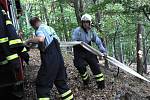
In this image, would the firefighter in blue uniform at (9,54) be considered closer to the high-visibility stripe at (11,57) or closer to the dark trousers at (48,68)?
the high-visibility stripe at (11,57)

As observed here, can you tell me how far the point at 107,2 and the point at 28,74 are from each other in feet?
18.5

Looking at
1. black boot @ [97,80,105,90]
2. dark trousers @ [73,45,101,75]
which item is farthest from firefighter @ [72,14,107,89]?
black boot @ [97,80,105,90]

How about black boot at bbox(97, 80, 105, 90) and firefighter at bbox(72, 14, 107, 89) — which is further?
black boot at bbox(97, 80, 105, 90)

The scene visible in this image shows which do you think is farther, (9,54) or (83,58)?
(83,58)

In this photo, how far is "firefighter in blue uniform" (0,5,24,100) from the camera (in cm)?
583

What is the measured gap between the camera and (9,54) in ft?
19.2

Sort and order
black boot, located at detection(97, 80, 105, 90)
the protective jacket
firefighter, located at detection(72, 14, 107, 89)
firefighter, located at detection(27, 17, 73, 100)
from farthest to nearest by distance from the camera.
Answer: black boot, located at detection(97, 80, 105, 90)
firefighter, located at detection(72, 14, 107, 89)
firefighter, located at detection(27, 17, 73, 100)
the protective jacket

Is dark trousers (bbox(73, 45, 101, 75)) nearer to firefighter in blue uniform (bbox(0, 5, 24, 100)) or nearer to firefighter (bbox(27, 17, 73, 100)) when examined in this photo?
firefighter (bbox(27, 17, 73, 100))

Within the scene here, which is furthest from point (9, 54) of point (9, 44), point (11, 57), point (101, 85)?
point (101, 85)

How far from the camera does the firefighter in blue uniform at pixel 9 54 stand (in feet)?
19.1

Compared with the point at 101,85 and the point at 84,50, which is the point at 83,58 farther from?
the point at 101,85

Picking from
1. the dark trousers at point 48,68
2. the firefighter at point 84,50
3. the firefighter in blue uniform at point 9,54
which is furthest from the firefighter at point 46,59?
the firefighter at point 84,50

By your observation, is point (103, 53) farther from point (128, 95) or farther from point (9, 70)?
point (9, 70)

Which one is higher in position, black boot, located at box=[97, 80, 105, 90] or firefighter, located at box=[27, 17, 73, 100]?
firefighter, located at box=[27, 17, 73, 100]
